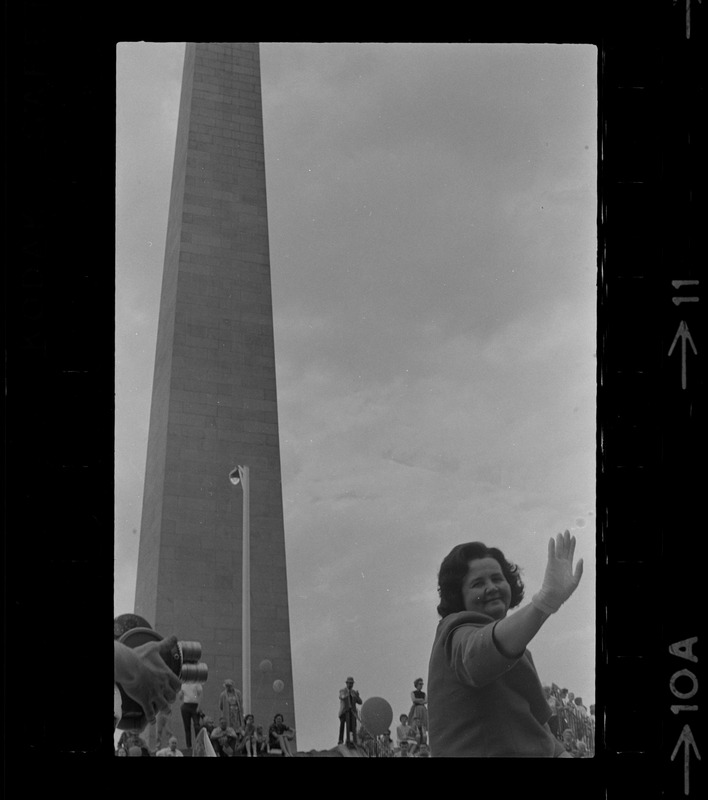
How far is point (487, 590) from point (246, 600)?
2.93 meters

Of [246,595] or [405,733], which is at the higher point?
[246,595]

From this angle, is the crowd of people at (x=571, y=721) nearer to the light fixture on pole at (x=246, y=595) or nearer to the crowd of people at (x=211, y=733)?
the crowd of people at (x=211, y=733)

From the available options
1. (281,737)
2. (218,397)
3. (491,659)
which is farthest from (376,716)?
(218,397)

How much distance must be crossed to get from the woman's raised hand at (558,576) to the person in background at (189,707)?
3.83 m

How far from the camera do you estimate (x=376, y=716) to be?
15758 millimetres

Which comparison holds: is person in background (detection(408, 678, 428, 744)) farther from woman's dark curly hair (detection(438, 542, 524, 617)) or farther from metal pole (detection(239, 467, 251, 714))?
metal pole (detection(239, 467, 251, 714))

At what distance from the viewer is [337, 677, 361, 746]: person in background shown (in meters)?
15.7

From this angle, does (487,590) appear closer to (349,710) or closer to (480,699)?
→ (480,699)

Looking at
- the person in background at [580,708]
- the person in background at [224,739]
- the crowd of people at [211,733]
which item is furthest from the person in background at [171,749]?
the person in background at [580,708]

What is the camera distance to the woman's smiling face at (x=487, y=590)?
16.2m
